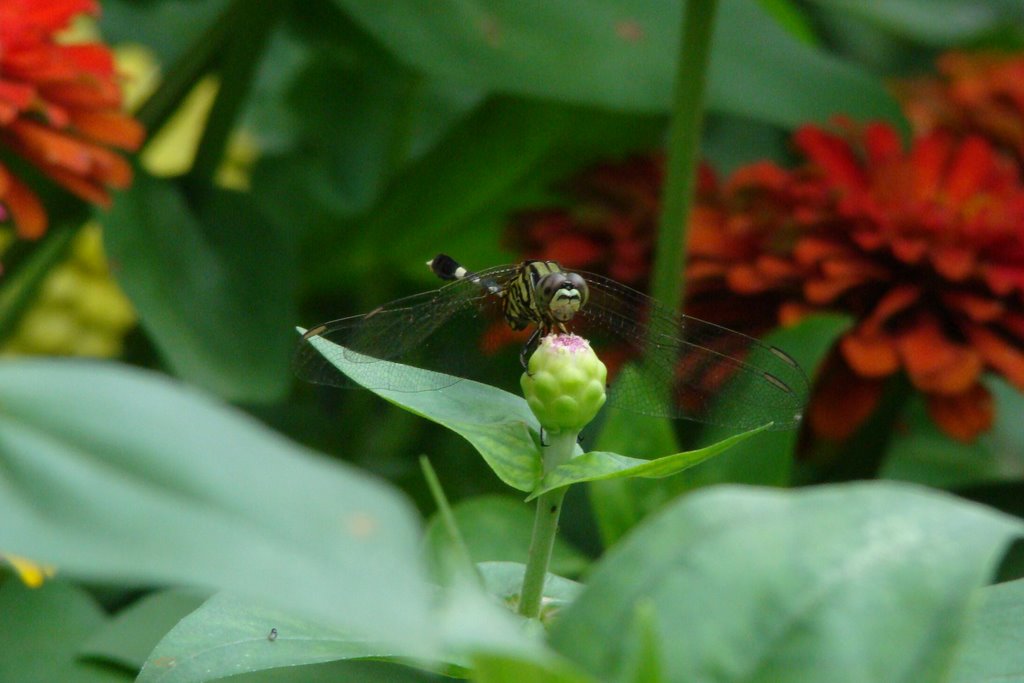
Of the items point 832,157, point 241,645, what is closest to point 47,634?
point 241,645

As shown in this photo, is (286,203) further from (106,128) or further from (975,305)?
(975,305)

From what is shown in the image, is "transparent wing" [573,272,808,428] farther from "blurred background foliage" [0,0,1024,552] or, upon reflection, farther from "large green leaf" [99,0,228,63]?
"large green leaf" [99,0,228,63]

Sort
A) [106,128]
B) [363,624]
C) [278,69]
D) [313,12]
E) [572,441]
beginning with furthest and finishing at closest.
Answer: [278,69], [313,12], [106,128], [572,441], [363,624]

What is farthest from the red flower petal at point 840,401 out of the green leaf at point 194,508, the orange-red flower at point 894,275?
the green leaf at point 194,508

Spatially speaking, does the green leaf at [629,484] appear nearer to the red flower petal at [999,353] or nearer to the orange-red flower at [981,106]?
the red flower petal at [999,353]

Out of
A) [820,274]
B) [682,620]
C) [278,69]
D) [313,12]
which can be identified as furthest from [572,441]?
[278,69]

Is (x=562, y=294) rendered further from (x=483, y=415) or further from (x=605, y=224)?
(x=605, y=224)

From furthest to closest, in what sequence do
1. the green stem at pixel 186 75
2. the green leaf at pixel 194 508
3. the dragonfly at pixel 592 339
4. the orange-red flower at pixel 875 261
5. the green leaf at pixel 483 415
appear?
the green stem at pixel 186 75, the orange-red flower at pixel 875 261, the dragonfly at pixel 592 339, the green leaf at pixel 483 415, the green leaf at pixel 194 508
